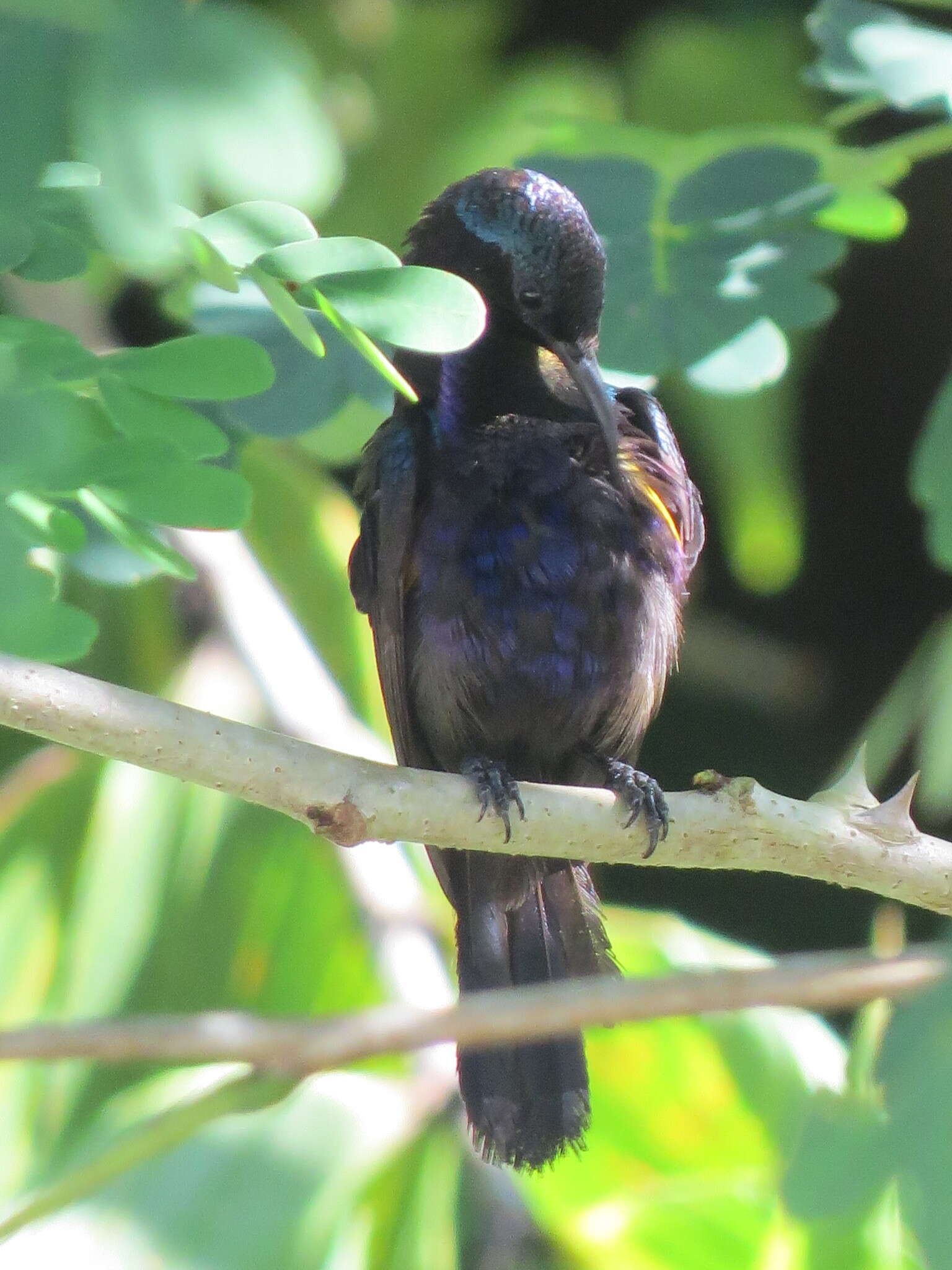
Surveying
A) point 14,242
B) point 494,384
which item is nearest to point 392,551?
point 494,384

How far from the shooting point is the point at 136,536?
158 centimetres

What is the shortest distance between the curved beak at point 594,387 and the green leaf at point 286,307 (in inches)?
31.0

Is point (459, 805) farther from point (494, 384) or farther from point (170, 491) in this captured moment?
point (494, 384)

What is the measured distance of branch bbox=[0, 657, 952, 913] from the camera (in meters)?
1.48

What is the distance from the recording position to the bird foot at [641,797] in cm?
180

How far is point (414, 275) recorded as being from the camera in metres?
1.41

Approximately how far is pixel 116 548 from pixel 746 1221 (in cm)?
149

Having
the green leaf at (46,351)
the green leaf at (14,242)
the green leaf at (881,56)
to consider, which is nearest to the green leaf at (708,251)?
the green leaf at (881,56)

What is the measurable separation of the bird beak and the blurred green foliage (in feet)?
0.19

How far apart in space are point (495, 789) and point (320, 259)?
0.72 meters

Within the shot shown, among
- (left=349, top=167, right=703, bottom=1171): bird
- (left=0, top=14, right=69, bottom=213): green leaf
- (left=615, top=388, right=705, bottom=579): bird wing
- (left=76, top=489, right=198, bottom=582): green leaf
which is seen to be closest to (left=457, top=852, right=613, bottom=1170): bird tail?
Result: (left=349, top=167, right=703, bottom=1171): bird

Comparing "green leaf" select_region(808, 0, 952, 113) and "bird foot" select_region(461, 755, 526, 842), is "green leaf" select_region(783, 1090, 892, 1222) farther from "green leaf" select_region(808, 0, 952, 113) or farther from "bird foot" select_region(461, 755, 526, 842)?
"green leaf" select_region(808, 0, 952, 113)

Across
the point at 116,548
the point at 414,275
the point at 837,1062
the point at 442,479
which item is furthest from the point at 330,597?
the point at 414,275

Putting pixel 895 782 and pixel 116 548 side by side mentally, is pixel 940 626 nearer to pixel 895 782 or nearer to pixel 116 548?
pixel 895 782
